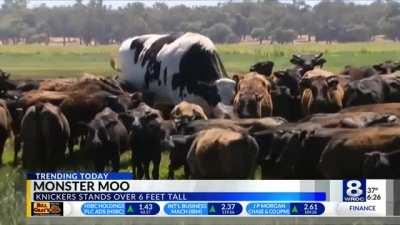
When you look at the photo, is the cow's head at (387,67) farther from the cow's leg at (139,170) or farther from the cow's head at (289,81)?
the cow's leg at (139,170)

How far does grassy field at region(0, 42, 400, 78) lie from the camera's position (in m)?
8.27

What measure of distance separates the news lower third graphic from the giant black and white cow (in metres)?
1.81

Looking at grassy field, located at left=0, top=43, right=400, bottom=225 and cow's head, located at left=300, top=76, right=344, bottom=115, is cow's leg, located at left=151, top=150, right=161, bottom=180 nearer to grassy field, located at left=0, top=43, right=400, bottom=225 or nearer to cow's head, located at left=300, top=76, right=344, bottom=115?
grassy field, located at left=0, top=43, right=400, bottom=225

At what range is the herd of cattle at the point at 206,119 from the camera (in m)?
8.59

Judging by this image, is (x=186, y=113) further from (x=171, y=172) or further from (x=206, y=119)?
(x=171, y=172)

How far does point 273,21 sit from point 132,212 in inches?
94.2

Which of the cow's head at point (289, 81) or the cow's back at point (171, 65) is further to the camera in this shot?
the cow's head at point (289, 81)

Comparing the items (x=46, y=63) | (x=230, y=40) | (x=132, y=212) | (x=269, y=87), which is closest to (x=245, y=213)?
(x=132, y=212)

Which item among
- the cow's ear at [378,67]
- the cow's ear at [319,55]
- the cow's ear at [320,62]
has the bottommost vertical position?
the cow's ear at [378,67]

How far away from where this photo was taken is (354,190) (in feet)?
24.5

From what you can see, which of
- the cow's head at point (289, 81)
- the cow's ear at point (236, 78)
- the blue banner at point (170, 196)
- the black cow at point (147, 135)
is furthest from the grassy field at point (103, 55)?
the cow's head at point (289, 81)

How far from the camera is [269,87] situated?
1124cm

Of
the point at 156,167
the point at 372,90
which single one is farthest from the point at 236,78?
the point at 372,90

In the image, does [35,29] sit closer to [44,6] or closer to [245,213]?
[44,6]
